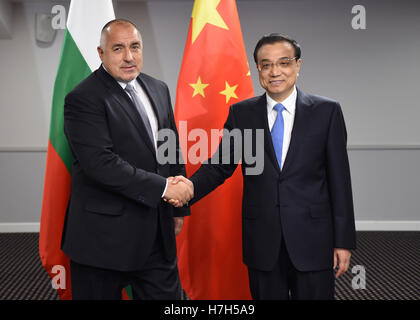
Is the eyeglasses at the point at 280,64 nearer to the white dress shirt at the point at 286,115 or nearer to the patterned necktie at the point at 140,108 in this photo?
the white dress shirt at the point at 286,115

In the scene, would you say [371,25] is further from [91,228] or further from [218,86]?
[91,228]

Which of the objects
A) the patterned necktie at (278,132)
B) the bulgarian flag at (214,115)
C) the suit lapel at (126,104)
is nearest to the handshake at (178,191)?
the suit lapel at (126,104)

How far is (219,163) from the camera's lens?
A: 1918mm

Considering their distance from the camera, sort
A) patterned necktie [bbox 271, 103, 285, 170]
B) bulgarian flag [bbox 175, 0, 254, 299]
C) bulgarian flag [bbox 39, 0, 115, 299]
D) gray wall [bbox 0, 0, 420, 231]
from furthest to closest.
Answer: gray wall [bbox 0, 0, 420, 231]
bulgarian flag [bbox 175, 0, 254, 299]
bulgarian flag [bbox 39, 0, 115, 299]
patterned necktie [bbox 271, 103, 285, 170]

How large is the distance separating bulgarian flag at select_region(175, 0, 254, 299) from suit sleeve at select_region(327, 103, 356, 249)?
0.93m

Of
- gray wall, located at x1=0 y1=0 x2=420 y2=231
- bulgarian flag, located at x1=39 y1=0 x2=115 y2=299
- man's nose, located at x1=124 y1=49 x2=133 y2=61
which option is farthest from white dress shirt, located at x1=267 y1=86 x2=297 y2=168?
gray wall, located at x1=0 y1=0 x2=420 y2=231

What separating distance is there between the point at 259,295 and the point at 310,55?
3.66 metres

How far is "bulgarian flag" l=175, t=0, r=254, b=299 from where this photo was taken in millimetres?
2477

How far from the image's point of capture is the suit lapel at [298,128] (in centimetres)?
162

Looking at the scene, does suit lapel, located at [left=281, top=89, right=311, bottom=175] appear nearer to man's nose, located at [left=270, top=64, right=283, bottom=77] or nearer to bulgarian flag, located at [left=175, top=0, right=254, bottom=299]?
man's nose, located at [left=270, top=64, right=283, bottom=77]

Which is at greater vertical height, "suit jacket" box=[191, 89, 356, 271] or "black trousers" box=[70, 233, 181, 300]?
"suit jacket" box=[191, 89, 356, 271]

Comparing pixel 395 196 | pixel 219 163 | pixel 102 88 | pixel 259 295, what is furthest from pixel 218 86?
pixel 395 196

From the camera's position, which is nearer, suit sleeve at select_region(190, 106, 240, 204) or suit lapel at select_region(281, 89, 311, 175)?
suit lapel at select_region(281, 89, 311, 175)

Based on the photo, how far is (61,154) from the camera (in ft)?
7.13
